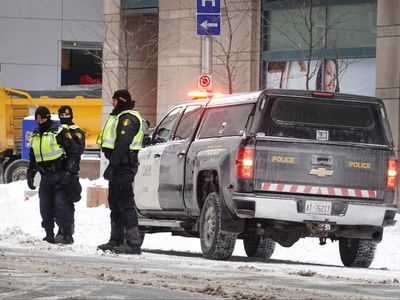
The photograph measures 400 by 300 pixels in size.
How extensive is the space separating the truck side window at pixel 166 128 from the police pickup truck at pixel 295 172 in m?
Answer: 1.46

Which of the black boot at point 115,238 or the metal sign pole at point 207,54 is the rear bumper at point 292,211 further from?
the metal sign pole at point 207,54

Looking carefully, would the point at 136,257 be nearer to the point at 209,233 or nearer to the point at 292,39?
the point at 209,233

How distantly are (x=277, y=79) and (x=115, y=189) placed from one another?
13.3m

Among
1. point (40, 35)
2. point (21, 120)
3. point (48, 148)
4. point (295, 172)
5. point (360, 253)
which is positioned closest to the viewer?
point (295, 172)

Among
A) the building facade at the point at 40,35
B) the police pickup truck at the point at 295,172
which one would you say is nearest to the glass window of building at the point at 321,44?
the police pickup truck at the point at 295,172

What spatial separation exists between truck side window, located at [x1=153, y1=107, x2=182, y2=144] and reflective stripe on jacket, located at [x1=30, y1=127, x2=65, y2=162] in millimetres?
1260

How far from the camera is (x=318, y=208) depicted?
14562 mm

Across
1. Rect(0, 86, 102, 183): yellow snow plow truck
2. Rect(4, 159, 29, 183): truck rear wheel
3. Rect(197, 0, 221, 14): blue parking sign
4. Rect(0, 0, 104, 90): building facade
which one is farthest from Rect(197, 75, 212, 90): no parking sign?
Rect(0, 0, 104, 90): building facade

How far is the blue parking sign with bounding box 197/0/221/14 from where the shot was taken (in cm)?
2283

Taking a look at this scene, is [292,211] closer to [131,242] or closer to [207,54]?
[131,242]

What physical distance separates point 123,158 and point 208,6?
851cm

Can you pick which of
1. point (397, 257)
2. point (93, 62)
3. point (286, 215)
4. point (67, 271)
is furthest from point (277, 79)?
point (93, 62)

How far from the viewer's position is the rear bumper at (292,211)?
14367 mm

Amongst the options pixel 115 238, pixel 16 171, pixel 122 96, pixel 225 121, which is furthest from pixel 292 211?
pixel 16 171
